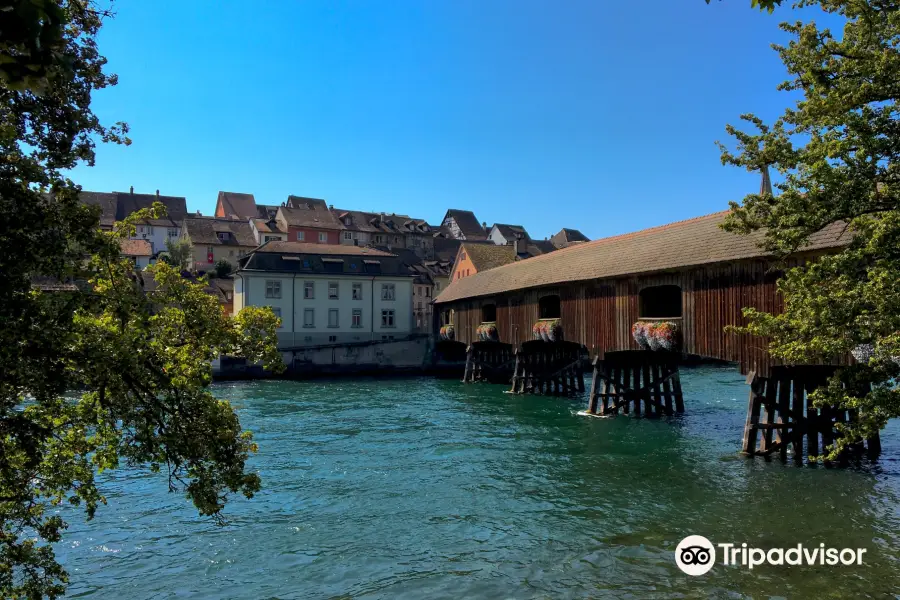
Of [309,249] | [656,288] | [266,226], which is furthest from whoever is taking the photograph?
[266,226]

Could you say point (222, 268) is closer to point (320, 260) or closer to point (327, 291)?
point (320, 260)

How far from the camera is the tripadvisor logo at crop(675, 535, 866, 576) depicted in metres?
7.41

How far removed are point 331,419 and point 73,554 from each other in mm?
11265

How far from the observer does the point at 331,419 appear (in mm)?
19375

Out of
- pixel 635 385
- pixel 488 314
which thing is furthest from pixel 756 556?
pixel 488 314

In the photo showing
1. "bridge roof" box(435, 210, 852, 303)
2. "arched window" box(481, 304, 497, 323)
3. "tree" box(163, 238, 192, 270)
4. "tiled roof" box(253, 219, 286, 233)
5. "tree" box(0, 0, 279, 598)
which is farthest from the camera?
"tiled roof" box(253, 219, 286, 233)

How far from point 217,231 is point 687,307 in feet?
165

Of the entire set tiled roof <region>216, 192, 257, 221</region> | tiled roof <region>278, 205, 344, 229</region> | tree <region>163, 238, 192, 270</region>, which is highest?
tiled roof <region>216, 192, 257, 221</region>

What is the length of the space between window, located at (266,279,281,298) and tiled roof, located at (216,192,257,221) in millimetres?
30762

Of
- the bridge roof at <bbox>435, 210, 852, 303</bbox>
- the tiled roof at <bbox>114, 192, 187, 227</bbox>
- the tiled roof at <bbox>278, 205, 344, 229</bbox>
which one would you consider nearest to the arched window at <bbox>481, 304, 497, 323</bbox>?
the bridge roof at <bbox>435, 210, 852, 303</bbox>

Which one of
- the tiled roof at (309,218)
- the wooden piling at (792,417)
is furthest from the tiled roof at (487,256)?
the wooden piling at (792,417)

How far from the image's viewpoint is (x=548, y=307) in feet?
81.5

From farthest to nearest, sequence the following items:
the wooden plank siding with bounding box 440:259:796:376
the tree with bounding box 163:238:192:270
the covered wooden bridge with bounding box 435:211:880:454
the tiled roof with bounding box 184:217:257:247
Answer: the tiled roof with bounding box 184:217:257:247
the tree with bounding box 163:238:192:270
the wooden plank siding with bounding box 440:259:796:376
the covered wooden bridge with bounding box 435:211:880:454

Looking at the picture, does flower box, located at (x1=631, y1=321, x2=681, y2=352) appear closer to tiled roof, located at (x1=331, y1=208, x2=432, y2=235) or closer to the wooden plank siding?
the wooden plank siding
